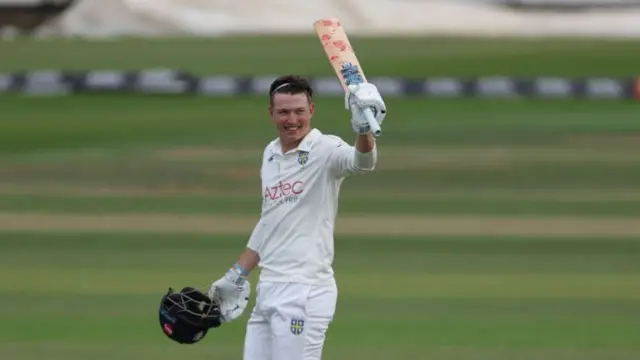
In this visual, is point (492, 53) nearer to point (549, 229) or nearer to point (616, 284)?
point (549, 229)

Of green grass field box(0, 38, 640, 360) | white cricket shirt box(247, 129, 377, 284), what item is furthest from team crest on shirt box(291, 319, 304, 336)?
green grass field box(0, 38, 640, 360)

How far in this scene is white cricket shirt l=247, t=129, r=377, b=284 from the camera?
6152mm

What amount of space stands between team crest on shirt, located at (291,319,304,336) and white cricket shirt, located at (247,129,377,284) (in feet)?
0.52

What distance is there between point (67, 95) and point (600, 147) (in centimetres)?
882

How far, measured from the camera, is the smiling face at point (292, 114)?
6.12 metres

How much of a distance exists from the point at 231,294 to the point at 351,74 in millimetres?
1165

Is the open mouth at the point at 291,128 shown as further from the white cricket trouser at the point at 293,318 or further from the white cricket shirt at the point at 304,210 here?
the white cricket trouser at the point at 293,318

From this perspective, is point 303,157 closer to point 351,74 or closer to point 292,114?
point 292,114

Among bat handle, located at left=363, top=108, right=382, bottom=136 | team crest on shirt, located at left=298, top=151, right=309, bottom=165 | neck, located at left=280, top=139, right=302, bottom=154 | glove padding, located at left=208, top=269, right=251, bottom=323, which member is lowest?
glove padding, located at left=208, top=269, right=251, bottom=323

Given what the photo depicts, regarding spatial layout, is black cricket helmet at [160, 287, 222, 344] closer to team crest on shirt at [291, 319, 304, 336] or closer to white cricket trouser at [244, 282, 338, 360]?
white cricket trouser at [244, 282, 338, 360]

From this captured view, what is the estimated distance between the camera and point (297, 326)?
20.0ft

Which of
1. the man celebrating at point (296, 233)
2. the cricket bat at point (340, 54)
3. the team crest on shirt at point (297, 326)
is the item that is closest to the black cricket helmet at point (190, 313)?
the man celebrating at point (296, 233)

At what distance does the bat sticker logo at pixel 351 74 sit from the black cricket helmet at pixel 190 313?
1.23 m

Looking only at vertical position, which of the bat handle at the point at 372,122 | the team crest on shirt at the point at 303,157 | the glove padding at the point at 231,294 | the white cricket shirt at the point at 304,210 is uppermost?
the bat handle at the point at 372,122
